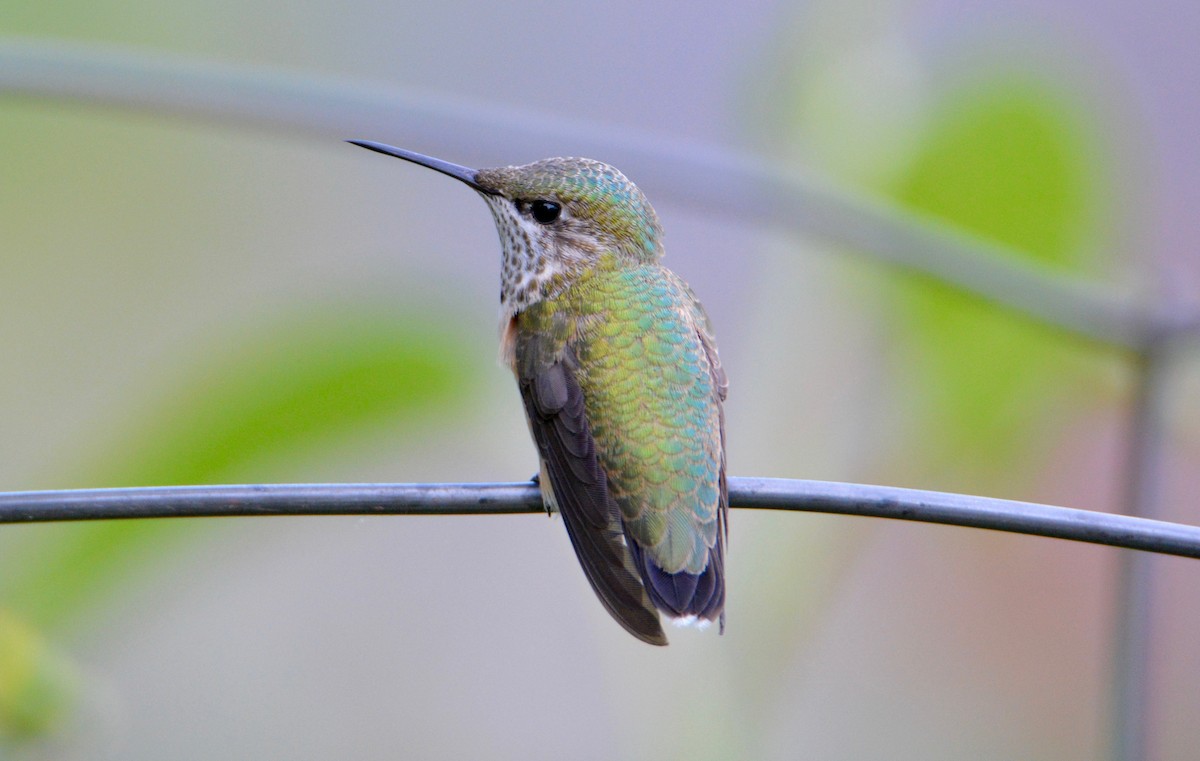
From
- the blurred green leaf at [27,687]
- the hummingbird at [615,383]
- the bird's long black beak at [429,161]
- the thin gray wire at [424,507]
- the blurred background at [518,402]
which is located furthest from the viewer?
the bird's long black beak at [429,161]

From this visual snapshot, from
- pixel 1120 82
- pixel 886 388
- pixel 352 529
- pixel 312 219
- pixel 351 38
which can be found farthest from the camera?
pixel 351 38

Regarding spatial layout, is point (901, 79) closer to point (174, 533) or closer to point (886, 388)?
point (886, 388)

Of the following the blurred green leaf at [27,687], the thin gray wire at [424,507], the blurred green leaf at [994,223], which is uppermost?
the blurred green leaf at [994,223]

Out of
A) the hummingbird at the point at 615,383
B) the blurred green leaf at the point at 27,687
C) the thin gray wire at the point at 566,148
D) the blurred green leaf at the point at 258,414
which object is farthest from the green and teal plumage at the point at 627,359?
the blurred green leaf at the point at 27,687

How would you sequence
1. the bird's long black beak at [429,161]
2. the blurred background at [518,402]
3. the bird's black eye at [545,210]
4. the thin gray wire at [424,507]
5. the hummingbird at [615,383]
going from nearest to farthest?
1. the thin gray wire at [424,507]
2. the blurred background at [518,402]
3. the hummingbird at [615,383]
4. the bird's long black beak at [429,161]
5. the bird's black eye at [545,210]

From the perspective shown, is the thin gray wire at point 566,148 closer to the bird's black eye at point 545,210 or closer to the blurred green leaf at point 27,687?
the bird's black eye at point 545,210

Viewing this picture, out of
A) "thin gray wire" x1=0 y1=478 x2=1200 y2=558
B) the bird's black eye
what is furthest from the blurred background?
"thin gray wire" x1=0 y1=478 x2=1200 y2=558

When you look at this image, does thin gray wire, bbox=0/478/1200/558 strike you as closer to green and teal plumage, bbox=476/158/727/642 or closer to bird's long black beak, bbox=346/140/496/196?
green and teal plumage, bbox=476/158/727/642

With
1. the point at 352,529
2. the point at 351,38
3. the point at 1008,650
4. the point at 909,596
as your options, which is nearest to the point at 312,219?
the point at 351,38
